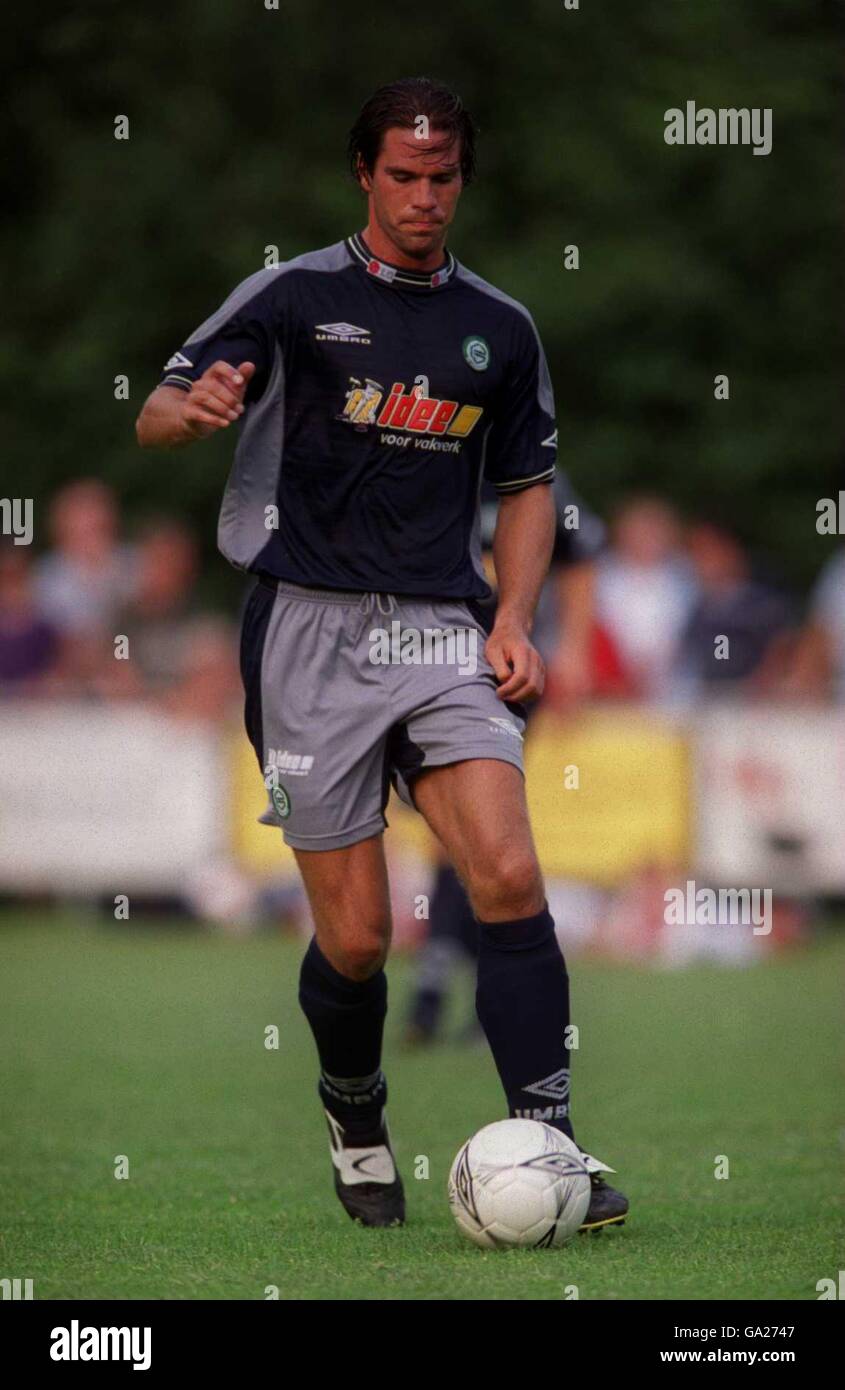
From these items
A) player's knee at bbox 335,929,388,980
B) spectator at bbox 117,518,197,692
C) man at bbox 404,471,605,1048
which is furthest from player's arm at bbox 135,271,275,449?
spectator at bbox 117,518,197,692

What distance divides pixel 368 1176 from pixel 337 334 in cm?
211

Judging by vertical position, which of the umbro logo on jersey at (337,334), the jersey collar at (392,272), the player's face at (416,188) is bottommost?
the umbro logo on jersey at (337,334)

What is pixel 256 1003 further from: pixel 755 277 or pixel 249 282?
pixel 755 277

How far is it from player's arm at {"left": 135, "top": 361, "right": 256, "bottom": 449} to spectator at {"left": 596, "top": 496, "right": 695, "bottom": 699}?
991 cm

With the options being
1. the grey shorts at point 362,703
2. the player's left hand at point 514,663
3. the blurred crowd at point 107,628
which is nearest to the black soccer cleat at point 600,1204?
the grey shorts at point 362,703

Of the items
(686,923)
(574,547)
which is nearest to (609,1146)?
(574,547)

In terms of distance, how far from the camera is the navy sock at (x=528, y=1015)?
18.2 feet

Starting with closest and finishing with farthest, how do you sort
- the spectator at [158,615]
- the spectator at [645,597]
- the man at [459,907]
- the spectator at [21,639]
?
the man at [459,907]
the spectator at [645,597]
the spectator at [21,639]
the spectator at [158,615]

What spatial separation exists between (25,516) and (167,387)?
1496cm

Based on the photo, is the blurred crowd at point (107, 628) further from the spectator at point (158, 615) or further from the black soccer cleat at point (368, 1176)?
the black soccer cleat at point (368, 1176)

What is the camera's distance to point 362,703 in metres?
5.75

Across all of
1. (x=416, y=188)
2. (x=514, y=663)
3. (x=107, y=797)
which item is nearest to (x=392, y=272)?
(x=416, y=188)

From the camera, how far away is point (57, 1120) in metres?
7.79
